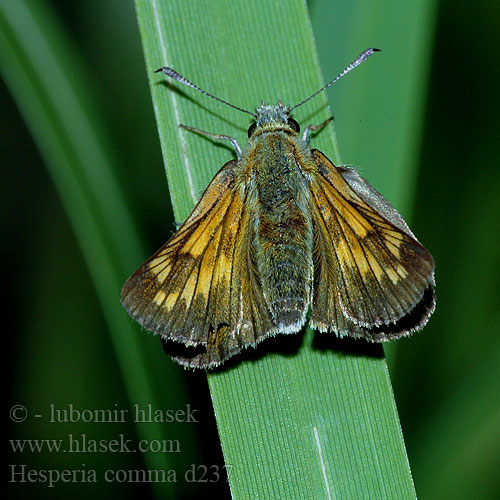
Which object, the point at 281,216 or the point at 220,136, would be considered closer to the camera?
the point at 281,216

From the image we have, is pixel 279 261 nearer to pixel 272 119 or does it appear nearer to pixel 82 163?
pixel 272 119

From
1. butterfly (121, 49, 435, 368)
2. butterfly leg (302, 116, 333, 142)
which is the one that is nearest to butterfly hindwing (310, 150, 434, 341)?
butterfly (121, 49, 435, 368)

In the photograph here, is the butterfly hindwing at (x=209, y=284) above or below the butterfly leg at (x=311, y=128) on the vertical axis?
below

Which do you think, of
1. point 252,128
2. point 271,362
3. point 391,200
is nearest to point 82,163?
point 252,128

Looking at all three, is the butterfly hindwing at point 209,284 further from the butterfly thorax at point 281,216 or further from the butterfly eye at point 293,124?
the butterfly eye at point 293,124

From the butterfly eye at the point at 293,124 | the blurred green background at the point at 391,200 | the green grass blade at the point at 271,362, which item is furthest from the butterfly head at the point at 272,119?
the blurred green background at the point at 391,200

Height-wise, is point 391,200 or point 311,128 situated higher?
point 311,128
